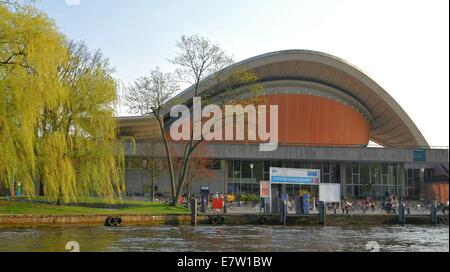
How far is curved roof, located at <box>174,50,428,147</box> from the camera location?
71250mm

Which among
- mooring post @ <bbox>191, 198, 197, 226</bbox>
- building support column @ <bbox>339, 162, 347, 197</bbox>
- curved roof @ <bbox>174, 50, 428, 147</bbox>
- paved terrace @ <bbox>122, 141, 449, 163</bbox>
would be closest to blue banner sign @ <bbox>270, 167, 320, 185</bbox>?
mooring post @ <bbox>191, 198, 197, 226</bbox>

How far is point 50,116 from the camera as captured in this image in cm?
2909

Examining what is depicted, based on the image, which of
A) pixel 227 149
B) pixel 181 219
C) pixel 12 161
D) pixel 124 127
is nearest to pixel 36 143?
pixel 12 161

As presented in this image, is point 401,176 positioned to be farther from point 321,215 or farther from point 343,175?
point 321,215

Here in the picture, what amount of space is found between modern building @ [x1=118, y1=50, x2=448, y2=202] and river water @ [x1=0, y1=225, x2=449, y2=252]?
30493 mm

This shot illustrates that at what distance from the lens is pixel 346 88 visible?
253 ft

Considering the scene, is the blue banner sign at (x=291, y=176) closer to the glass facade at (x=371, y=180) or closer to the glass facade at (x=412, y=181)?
the glass facade at (x=371, y=180)

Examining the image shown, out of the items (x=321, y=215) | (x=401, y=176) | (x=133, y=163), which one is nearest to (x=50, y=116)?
(x=321, y=215)

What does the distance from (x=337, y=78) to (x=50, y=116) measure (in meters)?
53.4

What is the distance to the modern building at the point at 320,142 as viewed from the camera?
64.4 metres

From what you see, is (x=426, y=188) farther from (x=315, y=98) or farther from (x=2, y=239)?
(x=2, y=239)

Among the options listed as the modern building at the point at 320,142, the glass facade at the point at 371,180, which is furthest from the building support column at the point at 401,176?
the glass facade at the point at 371,180

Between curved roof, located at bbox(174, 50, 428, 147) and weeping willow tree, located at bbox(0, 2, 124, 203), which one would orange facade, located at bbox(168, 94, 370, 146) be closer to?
curved roof, located at bbox(174, 50, 428, 147)

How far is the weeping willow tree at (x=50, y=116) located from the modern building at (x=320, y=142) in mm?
23447
